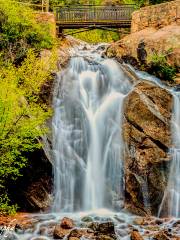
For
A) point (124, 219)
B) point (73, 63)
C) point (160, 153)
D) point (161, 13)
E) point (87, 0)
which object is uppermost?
point (87, 0)

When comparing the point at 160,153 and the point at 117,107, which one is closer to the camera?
the point at 160,153

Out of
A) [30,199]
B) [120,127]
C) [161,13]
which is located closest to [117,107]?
[120,127]

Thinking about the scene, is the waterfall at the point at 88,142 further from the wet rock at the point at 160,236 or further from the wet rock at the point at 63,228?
the wet rock at the point at 160,236

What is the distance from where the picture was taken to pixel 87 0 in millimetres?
40000

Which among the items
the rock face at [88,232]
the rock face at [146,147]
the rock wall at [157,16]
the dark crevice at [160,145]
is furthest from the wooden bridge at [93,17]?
the rock face at [88,232]

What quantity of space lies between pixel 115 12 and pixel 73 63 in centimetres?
748

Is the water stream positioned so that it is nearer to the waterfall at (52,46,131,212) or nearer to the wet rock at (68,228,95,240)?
the waterfall at (52,46,131,212)

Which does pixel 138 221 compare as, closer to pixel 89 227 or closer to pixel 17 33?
pixel 89 227

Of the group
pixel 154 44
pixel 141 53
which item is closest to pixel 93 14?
pixel 141 53

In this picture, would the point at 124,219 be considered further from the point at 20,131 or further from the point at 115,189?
the point at 20,131

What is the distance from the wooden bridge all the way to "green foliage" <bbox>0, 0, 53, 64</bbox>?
4.39 metres

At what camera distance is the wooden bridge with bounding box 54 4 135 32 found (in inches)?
1027

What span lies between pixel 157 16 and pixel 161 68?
177 inches

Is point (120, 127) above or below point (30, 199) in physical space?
above
